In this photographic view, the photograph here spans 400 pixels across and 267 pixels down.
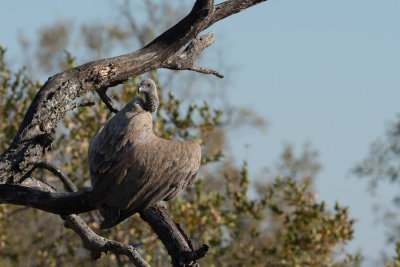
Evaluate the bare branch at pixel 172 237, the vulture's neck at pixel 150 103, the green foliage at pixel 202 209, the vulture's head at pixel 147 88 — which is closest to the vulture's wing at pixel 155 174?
the bare branch at pixel 172 237

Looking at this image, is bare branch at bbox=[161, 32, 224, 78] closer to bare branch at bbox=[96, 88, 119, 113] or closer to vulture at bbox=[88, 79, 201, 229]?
bare branch at bbox=[96, 88, 119, 113]

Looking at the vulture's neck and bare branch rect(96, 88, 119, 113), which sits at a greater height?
bare branch rect(96, 88, 119, 113)

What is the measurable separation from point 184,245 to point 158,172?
646mm

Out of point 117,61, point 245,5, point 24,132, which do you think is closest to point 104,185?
point 24,132

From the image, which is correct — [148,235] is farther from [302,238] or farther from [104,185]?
[104,185]

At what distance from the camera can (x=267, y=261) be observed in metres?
12.9

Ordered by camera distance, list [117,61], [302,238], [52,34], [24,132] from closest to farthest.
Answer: [24,132], [117,61], [302,238], [52,34]

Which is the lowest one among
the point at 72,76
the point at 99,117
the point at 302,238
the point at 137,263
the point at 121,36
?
the point at 137,263

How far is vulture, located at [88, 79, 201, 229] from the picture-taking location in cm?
571

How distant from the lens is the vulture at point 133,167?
571 cm

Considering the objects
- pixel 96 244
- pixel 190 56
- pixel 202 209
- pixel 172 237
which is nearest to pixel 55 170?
pixel 96 244

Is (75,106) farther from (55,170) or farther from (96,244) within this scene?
(96,244)

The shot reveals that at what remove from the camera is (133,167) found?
5824mm

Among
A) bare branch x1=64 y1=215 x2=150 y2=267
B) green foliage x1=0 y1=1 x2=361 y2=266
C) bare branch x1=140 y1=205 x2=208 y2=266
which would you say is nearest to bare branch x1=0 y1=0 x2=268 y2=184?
bare branch x1=64 y1=215 x2=150 y2=267
